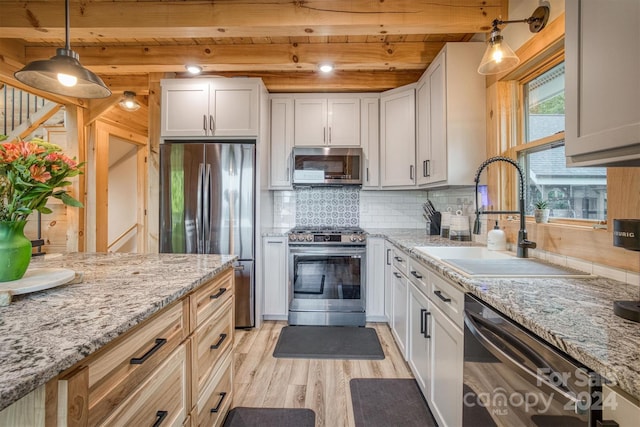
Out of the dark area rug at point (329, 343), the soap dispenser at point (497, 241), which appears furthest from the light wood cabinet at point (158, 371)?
the soap dispenser at point (497, 241)

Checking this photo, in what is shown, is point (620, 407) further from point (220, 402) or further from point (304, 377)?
point (304, 377)

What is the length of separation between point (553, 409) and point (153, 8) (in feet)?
10.1

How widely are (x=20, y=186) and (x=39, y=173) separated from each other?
0.07 meters

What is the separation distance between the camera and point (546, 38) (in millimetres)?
1721

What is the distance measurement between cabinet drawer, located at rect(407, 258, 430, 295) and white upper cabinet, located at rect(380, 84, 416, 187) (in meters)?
1.23

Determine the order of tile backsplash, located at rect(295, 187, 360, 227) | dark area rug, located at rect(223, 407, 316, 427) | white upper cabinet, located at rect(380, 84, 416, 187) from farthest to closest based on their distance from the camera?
tile backsplash, located at rect(295, 187, 360, 227) → white upper cabinet, located at rect(380, 84, 416, 187) → dark area rug, located at rect(223, 407, 316, 427)

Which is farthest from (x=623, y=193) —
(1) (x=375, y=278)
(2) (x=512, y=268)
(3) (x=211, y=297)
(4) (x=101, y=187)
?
(4) (x=101, y=187)

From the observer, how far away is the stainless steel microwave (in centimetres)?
320

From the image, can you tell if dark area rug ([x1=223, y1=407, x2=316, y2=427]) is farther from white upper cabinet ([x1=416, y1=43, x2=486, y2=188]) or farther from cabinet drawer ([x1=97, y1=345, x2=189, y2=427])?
white upper cabinet ([x1=416, y1=43, x2=486, y2=188])

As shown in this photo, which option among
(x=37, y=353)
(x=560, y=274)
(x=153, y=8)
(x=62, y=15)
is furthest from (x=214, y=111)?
(x=560, y=274)

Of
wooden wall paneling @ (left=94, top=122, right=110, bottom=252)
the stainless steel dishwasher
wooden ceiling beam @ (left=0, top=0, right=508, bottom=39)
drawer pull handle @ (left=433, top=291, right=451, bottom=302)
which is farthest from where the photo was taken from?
wooden wall paneling @ (left=94, top=122, right=110, bottom=252)

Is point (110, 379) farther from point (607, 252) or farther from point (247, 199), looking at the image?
point (247, 199)

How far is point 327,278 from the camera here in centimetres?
300

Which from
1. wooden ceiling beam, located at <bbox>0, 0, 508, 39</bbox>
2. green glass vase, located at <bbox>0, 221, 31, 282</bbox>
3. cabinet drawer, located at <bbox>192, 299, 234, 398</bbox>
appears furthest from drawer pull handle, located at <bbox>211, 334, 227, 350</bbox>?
wooden ceiling beam, located at <bbox>0, 0, 508, 39</bbox>
